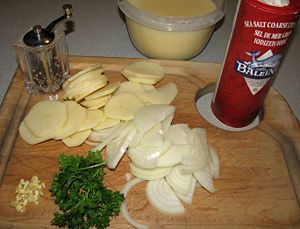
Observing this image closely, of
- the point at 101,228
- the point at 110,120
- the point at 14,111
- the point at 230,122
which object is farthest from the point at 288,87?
the point at 14,111

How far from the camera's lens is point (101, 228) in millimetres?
933

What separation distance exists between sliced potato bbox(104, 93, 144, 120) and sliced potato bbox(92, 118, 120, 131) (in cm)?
2

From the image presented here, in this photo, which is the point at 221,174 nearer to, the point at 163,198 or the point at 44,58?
the point at 163,198

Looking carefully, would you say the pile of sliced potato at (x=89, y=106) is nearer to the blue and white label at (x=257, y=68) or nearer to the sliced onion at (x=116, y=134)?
the sliced onion at (x=116, y=134)

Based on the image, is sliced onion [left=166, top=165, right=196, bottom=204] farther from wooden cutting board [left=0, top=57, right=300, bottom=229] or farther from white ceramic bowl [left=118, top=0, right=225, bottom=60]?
white ceramic bowl [left=118, top=0, right=225, bottom=60]

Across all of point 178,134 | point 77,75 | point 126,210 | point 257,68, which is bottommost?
point 126,210

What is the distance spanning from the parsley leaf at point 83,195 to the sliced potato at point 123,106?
0.64 ft

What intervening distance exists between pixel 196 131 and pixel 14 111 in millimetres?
693

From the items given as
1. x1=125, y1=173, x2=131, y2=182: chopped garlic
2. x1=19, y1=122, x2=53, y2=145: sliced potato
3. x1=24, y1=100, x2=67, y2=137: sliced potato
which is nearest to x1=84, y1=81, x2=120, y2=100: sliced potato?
x1=24, y1=100, x2=67, y2=137: sliced potato

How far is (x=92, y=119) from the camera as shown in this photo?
1.19 metres

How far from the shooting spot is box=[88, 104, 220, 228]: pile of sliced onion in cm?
103

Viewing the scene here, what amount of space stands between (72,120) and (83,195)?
31cm

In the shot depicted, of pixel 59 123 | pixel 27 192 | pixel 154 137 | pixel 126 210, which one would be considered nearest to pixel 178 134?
pixel 154 137

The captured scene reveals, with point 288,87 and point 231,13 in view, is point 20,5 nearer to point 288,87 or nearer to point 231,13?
point 231,13
